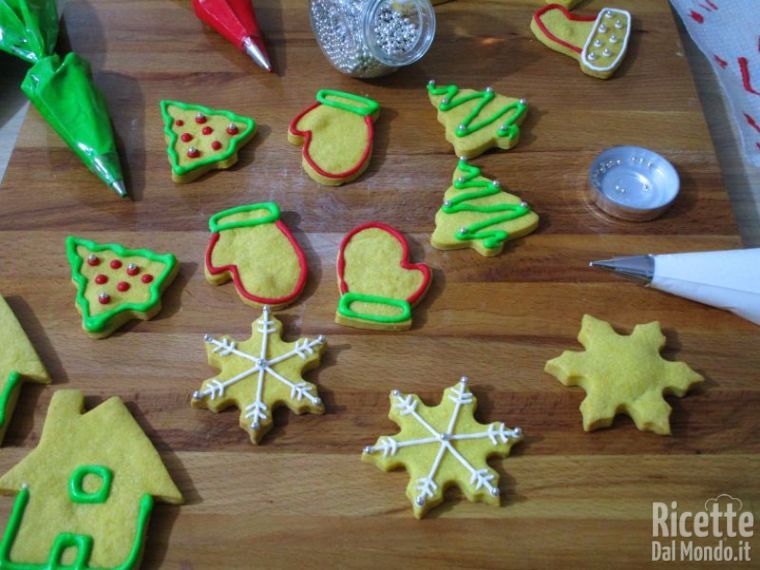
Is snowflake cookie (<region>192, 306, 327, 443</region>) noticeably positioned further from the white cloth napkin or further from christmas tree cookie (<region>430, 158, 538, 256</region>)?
the white cloth napkin

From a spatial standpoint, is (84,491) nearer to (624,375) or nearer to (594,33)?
(624,375)

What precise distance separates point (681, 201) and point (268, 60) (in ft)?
2.69

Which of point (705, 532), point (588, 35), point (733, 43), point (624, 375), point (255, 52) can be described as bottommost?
point (705, 532)

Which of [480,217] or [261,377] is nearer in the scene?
[261,377]

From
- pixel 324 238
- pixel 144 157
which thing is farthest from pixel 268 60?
pixel 324 238

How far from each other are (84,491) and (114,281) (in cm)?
33

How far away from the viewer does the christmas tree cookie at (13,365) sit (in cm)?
101

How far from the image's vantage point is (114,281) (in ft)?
3.65

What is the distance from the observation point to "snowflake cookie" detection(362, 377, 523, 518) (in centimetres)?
95

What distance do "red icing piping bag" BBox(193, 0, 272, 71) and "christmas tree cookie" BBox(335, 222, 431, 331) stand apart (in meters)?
0.45

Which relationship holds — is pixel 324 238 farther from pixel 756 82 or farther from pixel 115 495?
pixel 756 82

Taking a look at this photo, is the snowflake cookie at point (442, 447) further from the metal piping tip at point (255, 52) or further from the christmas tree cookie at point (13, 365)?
the metal piping tip at point (255, 52)

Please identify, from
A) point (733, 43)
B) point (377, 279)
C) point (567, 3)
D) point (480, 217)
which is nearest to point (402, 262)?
point (377, 279)

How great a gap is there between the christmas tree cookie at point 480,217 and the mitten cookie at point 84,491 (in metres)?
0.57
